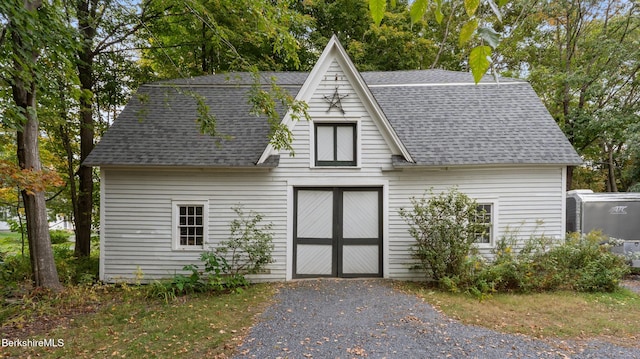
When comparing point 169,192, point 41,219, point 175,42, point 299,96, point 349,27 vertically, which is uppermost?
point 349,27

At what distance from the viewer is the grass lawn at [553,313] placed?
18.1ft

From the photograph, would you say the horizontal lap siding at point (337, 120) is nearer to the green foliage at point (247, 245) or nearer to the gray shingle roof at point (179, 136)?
the gray shingle roof at point (179, 136)

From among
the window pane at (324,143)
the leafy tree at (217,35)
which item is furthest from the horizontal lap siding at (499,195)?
the leafy tree at (217,35)

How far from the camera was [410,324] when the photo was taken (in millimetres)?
5645

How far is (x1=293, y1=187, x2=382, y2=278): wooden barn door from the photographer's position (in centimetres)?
874

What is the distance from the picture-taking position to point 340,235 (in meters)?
8.75

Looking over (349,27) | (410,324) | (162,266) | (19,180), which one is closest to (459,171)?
(410,324)

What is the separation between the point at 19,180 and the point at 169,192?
307cm

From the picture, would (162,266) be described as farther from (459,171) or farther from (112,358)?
(459,171)

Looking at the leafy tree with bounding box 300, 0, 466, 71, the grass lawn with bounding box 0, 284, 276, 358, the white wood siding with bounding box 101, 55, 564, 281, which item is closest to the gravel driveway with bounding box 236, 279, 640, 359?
the grass lawn with bounding box 0, 284, 276, 358

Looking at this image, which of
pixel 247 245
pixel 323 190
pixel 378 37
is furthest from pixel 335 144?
pixel 378 37

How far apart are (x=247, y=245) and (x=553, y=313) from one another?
22.4 ft

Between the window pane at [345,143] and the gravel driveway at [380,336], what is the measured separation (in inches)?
148

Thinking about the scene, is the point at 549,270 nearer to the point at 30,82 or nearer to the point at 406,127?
the point at 406,127
